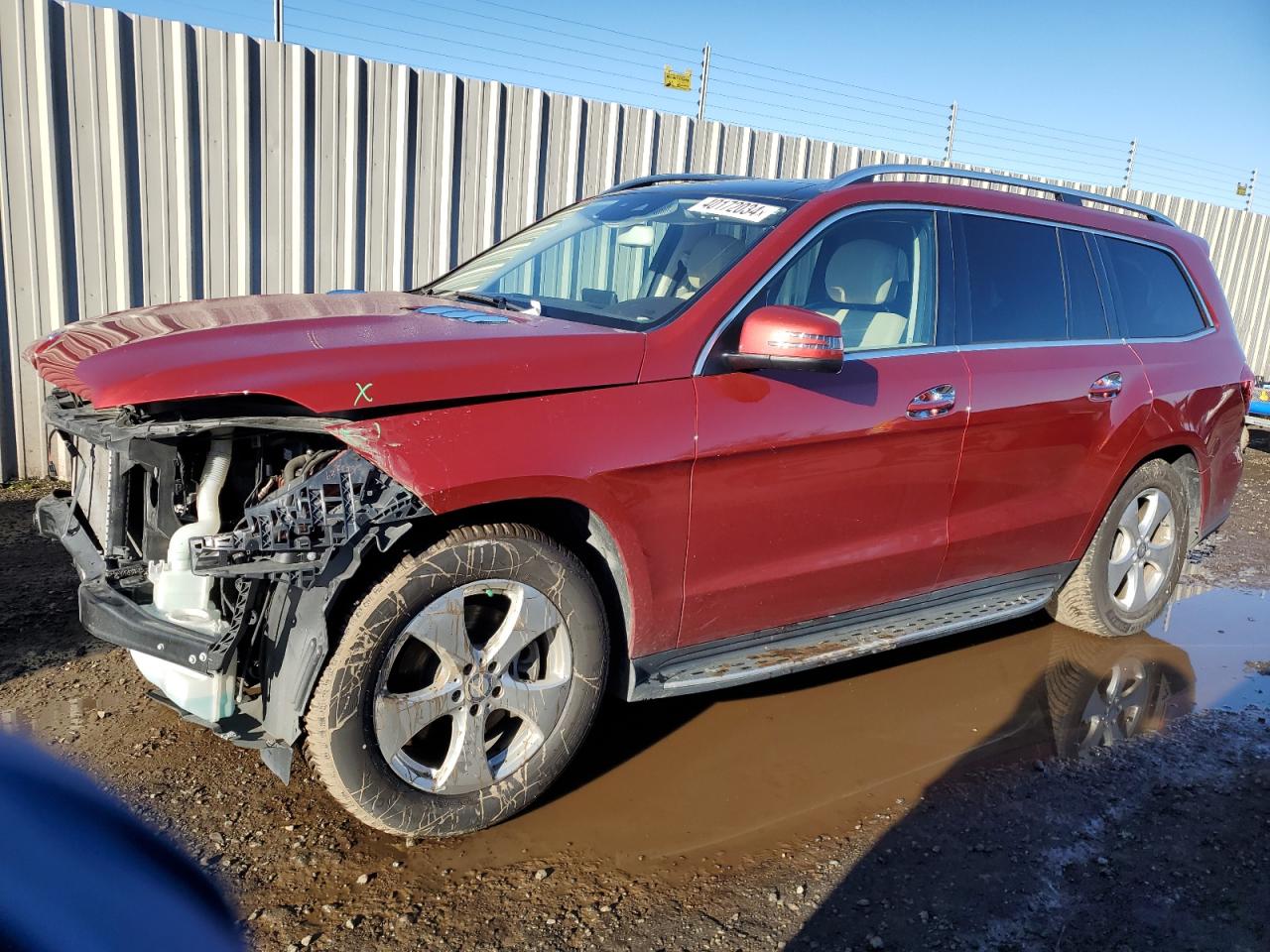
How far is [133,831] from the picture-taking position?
1.40 m

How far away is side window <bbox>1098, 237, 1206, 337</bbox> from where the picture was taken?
4.50 meters

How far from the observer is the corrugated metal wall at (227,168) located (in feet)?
18.7

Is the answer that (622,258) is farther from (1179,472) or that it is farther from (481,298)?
(1179,472)

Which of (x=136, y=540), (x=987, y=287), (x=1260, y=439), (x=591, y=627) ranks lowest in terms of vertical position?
(x=1260, y=439)

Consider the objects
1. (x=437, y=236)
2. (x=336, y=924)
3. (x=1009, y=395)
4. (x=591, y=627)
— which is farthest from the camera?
(x=437, y=236)

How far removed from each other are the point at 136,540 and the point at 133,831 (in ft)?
5.20

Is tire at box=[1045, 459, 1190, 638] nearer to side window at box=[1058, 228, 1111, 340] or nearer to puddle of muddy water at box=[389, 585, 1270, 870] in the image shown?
puddle of muddy water at box=[389, 585, 1270, 870]

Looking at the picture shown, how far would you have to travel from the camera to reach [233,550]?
2.39 m

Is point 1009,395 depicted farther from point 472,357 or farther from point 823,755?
point 472,357

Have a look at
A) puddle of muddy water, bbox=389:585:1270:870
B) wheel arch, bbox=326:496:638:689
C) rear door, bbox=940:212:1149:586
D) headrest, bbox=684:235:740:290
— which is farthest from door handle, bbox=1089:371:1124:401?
wheel arch, bbox=326:496:638:689

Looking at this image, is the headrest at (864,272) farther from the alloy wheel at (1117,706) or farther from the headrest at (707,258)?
the alloy wheel at (1117,706)

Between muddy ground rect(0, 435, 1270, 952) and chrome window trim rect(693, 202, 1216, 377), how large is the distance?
1.38 meters

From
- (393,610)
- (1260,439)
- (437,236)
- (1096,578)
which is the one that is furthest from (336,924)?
(1260,439)

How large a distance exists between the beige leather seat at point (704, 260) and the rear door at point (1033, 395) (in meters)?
1.03
